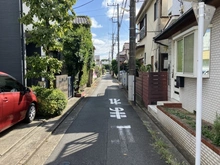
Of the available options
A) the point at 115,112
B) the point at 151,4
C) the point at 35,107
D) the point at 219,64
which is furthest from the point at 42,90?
the point at 151,4

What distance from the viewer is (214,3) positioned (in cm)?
417

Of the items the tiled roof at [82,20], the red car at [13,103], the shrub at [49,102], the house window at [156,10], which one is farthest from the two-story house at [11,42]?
the tiled roof at [82,20]

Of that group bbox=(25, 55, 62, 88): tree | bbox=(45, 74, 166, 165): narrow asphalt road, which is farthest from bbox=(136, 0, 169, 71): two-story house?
bbox=(25, 55, 62, 88): tree

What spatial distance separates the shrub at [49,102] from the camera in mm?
6812

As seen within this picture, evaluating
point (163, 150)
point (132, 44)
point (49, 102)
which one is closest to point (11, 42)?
point (49, 102)

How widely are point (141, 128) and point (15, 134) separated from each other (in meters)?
3.59

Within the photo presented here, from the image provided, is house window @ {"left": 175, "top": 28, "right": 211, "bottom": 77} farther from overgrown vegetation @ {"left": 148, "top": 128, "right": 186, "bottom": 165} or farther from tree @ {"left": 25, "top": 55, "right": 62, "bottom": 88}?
tree @ {"left": 25, "top": 55, "right": 62, "bottom": 88}

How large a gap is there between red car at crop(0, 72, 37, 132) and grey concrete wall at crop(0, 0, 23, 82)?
8.43ft

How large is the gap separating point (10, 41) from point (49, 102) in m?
3.48

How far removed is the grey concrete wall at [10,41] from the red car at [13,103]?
257 centimetres

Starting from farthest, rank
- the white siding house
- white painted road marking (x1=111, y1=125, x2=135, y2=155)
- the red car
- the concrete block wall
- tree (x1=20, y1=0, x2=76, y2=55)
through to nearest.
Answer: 1. tree (x1=20, y1=0, x2=76, y2=55)
2. the red car
3. the white siding house
4. white painted road marking (x1=111, y1=125, x2=135, y2=155)
5. the concrete block wall

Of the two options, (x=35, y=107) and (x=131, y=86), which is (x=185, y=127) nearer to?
(x=35, y=107)

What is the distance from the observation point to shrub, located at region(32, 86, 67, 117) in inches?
268

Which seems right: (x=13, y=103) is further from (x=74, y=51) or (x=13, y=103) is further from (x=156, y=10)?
(x=156, y=10)
